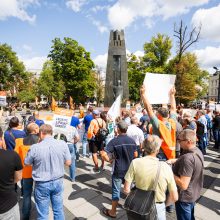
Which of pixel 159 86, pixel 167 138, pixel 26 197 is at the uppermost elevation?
pixel 159 86

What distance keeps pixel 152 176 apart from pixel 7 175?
1.63 metres

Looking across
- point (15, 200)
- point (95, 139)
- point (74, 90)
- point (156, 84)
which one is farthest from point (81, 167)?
point (74, 90)

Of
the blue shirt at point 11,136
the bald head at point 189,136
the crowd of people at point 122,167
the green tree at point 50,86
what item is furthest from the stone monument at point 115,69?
the green tree at point 50,86

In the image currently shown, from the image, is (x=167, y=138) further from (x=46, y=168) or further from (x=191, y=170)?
(x=46, y=168)

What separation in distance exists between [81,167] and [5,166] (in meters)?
4.77

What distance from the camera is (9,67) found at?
50.0 meters

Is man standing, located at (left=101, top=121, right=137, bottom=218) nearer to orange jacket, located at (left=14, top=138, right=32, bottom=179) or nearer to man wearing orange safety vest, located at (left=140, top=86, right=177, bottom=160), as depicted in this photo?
man wearing orange safety vest, located at (left=140, top=86, right=177, bottom=160)

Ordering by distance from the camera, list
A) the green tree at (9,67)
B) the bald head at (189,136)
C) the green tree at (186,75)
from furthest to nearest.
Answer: the green tree at (9,67), the green tree at (186,75), the bald head at (189,136)

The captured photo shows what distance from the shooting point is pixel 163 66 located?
128 ft

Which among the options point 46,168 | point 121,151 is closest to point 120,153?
point 121,151

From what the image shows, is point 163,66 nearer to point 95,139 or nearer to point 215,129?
point 215,129

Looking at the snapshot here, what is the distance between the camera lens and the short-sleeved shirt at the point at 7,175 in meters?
2.59

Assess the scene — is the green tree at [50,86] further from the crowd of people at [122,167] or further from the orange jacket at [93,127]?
the crowd of people at [122,167]

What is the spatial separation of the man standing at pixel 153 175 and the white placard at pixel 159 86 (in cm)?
203
